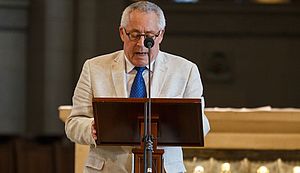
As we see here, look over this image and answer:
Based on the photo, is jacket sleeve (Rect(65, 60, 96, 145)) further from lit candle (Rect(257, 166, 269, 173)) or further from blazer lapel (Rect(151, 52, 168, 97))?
lit candle (Rect(257, 166, 269, 173))

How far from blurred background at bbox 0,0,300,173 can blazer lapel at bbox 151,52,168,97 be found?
22.7ft

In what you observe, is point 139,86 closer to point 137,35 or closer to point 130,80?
point 130,80

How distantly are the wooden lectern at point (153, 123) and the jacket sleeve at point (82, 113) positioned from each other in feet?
0.82

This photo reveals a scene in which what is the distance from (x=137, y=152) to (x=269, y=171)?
203 centimetres

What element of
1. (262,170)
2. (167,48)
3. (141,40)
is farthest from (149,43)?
(167,48)

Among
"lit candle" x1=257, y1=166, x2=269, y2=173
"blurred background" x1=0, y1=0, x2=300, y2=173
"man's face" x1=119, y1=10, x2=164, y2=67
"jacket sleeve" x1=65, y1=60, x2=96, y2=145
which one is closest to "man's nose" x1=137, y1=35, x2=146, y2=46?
"man's face" x1=119, y1=10, x2=164, y2=67

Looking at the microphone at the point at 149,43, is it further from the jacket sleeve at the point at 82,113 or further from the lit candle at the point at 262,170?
the lit candle at the point at 262,170

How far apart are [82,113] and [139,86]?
298 mm

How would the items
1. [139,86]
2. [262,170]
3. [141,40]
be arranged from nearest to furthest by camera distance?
[141,40] → [139,86] → [262,170]

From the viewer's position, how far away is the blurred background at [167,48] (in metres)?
11.6

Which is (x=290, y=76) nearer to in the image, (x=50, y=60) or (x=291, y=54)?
(x=291, y=54)

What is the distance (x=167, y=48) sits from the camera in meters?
12.4

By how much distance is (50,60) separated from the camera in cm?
1162

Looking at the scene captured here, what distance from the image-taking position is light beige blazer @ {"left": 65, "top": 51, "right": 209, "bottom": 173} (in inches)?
177
